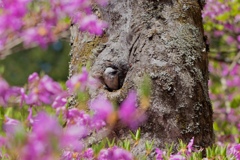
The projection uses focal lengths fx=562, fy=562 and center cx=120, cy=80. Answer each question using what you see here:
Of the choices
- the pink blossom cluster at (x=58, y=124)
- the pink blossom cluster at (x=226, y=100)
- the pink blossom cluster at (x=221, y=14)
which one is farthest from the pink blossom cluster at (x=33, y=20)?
the pink blossom cluster at (x=221, y=14)

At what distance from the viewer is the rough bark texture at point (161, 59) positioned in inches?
107

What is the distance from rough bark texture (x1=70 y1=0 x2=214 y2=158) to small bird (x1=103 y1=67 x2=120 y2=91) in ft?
0.09

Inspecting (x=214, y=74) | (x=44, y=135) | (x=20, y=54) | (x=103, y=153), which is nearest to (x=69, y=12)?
(x=103, y=153)

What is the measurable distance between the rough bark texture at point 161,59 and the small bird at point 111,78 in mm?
28

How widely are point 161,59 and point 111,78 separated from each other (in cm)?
27

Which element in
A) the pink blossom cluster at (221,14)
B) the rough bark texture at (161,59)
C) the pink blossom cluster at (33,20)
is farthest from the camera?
the pink blossom cluster at (221,14)

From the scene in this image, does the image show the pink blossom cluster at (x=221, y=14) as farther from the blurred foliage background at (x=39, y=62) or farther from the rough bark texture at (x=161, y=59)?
the blurred foliage background at (x=39, y=62)

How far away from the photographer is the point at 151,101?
270 centimetres

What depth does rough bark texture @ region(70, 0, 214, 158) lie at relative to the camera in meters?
2.72

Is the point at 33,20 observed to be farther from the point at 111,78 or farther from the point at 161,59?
the point at 161,59

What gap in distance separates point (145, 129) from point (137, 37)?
486 millimetres

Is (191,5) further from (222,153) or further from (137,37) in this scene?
(222,153)

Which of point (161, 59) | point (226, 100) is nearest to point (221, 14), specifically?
point (226, 100)

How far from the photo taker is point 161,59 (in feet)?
9.12
